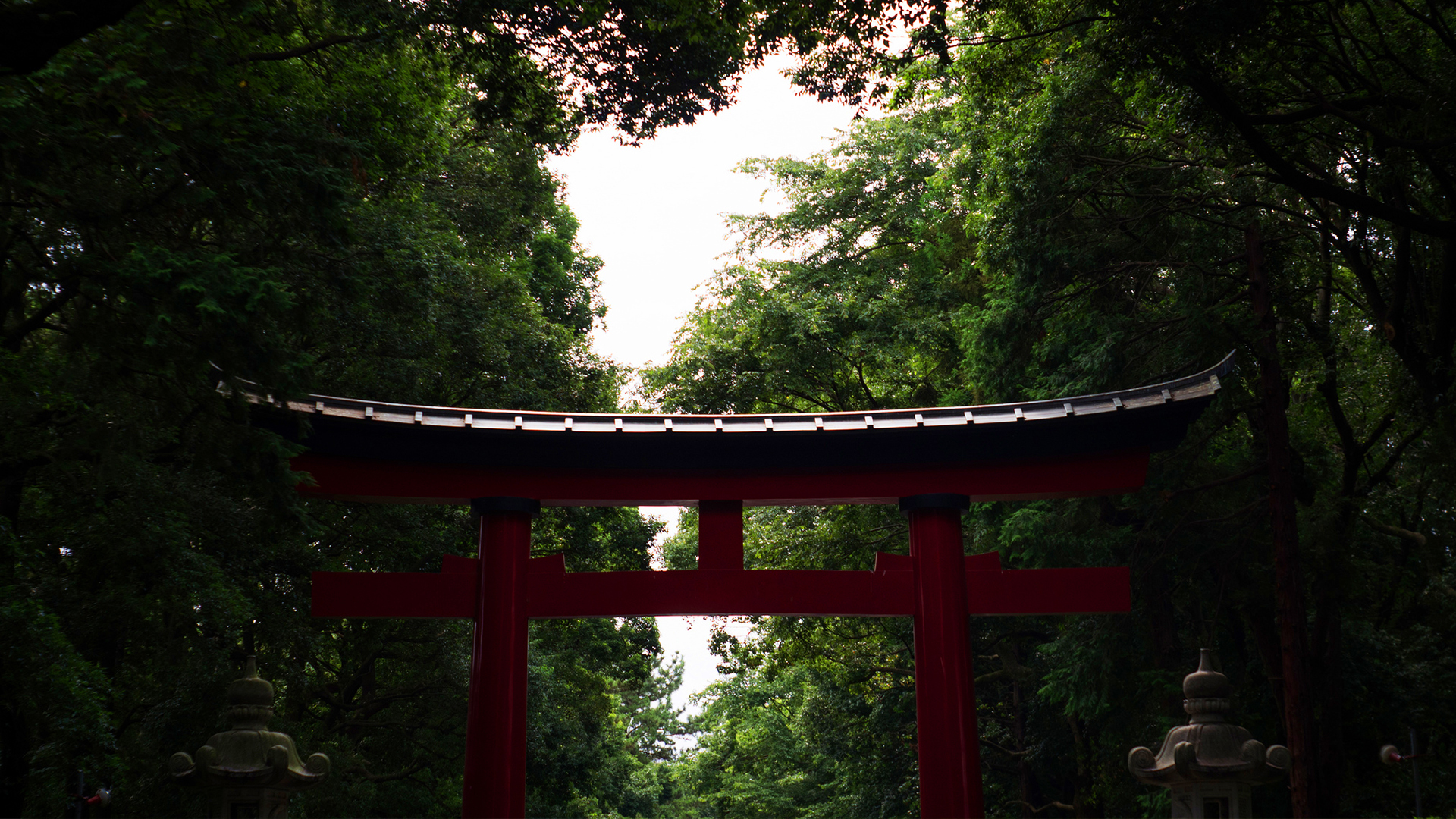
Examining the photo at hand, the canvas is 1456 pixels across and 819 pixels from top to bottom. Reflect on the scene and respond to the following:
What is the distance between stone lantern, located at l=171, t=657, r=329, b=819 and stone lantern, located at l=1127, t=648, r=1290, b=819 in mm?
5037

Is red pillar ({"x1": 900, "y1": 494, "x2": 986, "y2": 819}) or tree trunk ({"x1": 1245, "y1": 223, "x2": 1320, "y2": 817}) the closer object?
red pillar ({"x1": 900, "y1": 494, "x2": 986, "y2": 819})

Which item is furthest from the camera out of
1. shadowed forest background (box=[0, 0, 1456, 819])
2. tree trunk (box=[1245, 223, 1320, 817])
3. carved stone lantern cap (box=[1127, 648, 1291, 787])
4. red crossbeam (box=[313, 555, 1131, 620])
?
tree trunk (box=[1245, 223, 1320, 817])

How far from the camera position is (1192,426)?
1188 centimetres

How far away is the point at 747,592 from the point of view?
8383 millimetres

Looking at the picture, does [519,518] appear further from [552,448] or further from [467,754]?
[467,754]

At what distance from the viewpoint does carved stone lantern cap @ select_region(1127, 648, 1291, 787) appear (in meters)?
6.19

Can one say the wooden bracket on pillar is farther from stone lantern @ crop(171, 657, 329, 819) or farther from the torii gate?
stone lantern @ crop(171, 657, 329, 819)

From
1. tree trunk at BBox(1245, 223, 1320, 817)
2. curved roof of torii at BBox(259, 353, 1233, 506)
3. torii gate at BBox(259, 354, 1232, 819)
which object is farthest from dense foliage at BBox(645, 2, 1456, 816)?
torii gate at BBox(259, 354, 1232, 819)

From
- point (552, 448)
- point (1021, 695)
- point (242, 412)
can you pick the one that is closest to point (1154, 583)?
point (1021, 695)

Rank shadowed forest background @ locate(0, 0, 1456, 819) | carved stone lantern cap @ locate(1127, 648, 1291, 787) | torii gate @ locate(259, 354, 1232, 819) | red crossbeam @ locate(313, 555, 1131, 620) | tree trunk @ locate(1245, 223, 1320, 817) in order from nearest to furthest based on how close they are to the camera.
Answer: carved stone lantern cap @ locate(1127, 648, 1291, 787) < shadowed forest background @ locate(0, 0, 1456, 819) < torii gate @ locate(259, 354, 1232, 819) < red crossbeam @ locate(313, 555, 1131, 620) < tree trunk @ locate(1245, 223, 1320, 817)

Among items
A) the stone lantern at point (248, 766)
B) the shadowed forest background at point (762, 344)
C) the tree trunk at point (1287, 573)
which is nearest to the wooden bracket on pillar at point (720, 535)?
the shadowed forest background at point (762, 344)

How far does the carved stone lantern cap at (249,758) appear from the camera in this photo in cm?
624

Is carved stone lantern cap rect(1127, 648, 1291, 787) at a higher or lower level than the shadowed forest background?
lower

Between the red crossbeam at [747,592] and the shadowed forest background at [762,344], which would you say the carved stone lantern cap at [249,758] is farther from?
the red crossbeam at [747,592]
